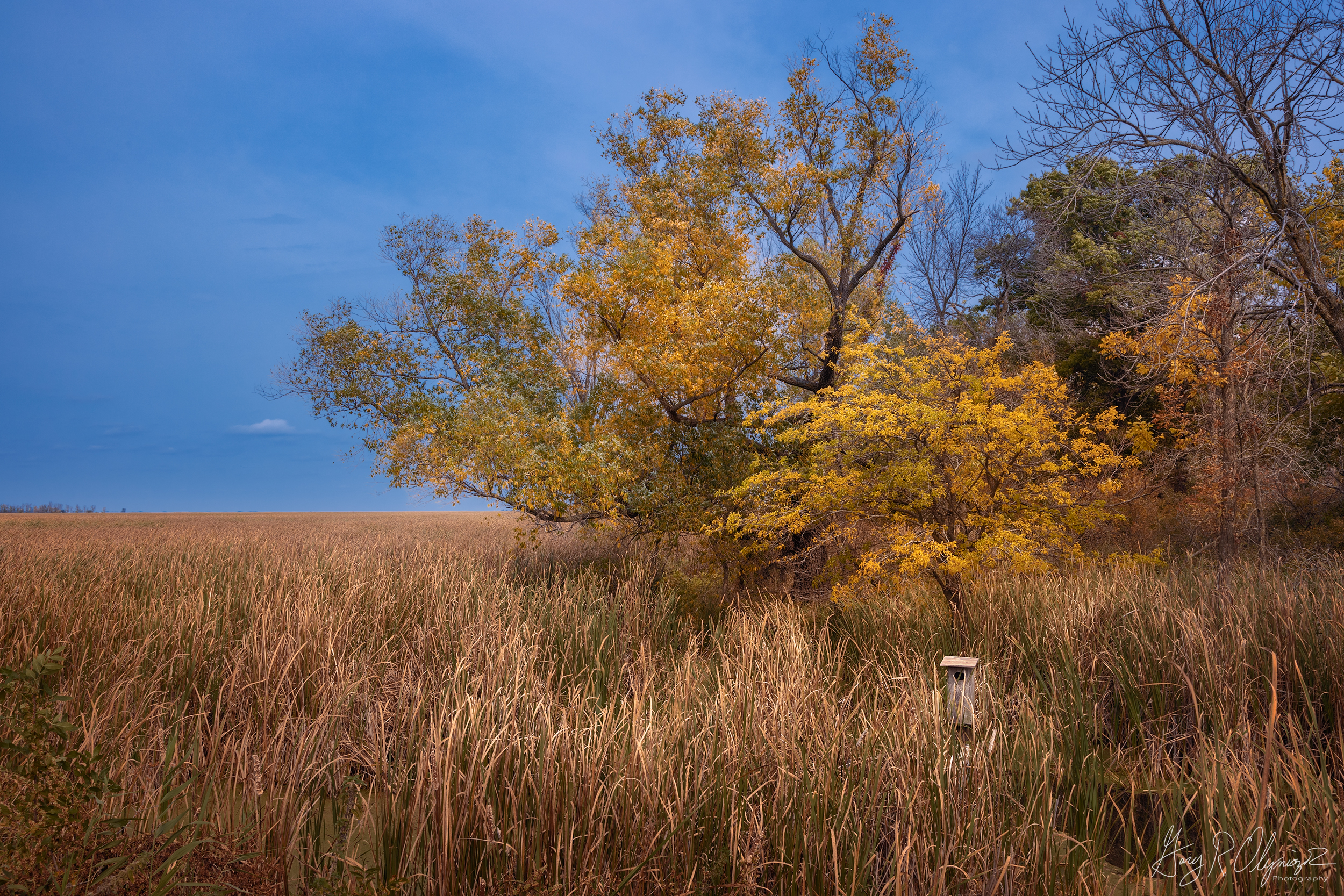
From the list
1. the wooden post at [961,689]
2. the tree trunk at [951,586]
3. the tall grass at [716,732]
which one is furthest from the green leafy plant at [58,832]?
the tree trunk at [951,586]

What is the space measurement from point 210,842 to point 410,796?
73cm

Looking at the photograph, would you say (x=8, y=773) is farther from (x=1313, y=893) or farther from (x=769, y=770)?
(x=1313, y=893)

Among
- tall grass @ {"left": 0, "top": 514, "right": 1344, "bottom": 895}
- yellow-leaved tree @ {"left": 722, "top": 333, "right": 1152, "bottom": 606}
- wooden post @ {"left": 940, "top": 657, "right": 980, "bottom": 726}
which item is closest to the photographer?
tall grass @ {"left": 0, "top": 514, "right": 1344, "bottom": 895}

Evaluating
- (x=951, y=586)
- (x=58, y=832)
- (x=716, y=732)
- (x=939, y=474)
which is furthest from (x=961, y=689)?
(x=951, y=586)

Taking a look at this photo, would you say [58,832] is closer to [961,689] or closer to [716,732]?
[716,732]

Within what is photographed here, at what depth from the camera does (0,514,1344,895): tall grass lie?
259 cm

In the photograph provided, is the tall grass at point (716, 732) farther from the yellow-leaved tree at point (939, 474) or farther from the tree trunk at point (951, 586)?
the yellow-leaved tree at point (939, 474)

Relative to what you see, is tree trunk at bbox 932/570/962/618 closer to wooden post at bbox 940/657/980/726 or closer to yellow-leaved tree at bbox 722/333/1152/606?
yellow-leaved tree at bbox 722/333/1152/606

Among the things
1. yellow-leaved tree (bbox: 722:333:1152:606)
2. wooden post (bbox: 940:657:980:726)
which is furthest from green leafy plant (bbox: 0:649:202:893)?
yellow-leaved tree (bbox: 722:333:1152:606)

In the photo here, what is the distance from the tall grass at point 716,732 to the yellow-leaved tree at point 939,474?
0.88m

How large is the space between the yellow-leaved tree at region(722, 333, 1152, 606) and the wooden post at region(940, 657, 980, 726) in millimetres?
3335

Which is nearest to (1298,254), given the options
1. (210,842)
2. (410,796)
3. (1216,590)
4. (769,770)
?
(1216,590)

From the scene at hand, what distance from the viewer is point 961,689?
3787mm

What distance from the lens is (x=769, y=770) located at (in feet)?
10.4
